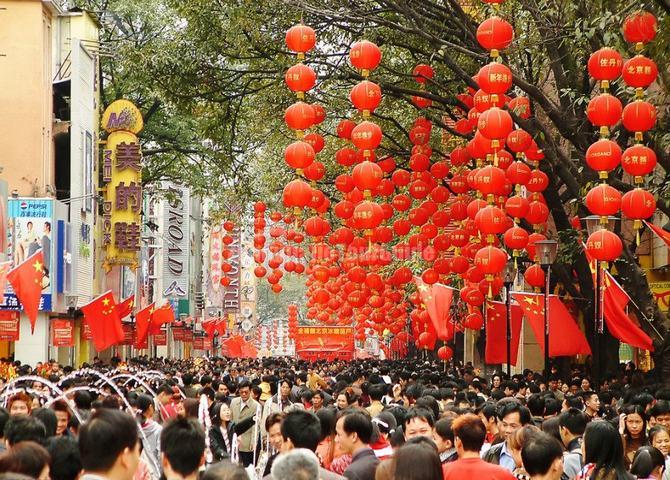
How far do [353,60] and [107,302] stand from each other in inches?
554

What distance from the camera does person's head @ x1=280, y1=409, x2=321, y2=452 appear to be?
28.5 ft

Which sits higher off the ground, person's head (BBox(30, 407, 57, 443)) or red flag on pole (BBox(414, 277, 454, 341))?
red flag on pole (BBox(414, 277, 454, 341))

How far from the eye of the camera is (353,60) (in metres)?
18.3

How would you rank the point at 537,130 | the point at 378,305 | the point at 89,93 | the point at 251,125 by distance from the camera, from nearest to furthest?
the point at 537,130, the point at 251,125, the point at 378,305, the point at 89,93

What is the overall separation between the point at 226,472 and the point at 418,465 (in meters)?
1.23

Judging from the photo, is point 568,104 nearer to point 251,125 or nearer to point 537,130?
point 537,130

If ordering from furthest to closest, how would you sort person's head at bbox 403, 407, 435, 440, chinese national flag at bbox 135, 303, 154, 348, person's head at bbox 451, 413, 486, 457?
chinese national flag at bbox 135, 303, 154, 348
person's head at bbox 403, 407, 435, 440
person's head at bbox 451, 413, 486, 457

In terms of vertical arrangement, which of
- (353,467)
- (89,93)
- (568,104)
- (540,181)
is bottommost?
(353,467)

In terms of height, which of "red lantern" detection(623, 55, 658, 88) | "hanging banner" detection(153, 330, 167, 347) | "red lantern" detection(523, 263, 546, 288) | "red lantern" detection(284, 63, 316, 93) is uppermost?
"red lantern" detection(284, 63, 316, 93)

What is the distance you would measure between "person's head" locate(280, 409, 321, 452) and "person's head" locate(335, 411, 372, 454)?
0.87 meters

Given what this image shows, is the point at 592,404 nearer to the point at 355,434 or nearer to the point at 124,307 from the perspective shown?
the point at 355,434

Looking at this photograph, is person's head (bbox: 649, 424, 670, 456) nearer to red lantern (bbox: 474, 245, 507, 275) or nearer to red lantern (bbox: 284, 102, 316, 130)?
red lantern (bbox: 474, 245, 507, 275)

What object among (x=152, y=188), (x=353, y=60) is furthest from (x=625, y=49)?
(x=152, y=188)

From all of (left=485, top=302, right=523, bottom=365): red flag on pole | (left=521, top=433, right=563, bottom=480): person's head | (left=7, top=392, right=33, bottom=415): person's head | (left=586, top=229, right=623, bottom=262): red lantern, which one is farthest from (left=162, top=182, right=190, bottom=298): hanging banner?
(left=521, top=433, right=563, bottom=480): person's head
